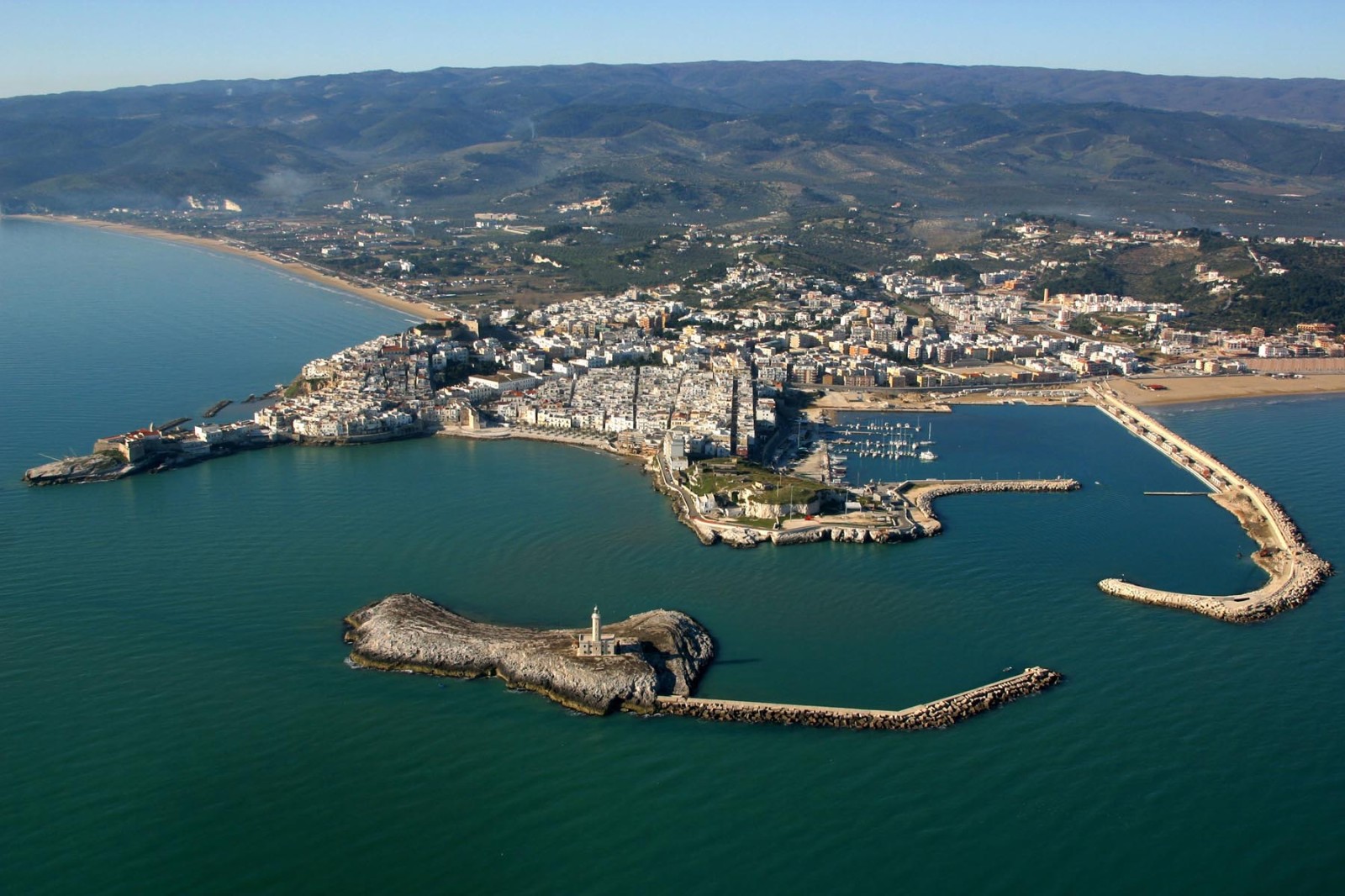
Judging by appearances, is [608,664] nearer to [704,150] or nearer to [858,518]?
[858,518]

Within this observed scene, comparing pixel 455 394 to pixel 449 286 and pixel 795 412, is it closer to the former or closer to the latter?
pixel 795 412

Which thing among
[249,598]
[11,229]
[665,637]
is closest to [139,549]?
[249,598]

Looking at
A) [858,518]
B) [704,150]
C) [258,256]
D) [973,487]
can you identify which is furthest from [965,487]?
[704,150]

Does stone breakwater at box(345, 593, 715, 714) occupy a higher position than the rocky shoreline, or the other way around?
the rocky shoreline

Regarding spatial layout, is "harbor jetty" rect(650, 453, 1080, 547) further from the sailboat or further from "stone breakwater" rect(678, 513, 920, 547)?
the sailboat

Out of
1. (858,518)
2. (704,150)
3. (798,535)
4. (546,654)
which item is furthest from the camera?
(704,150)

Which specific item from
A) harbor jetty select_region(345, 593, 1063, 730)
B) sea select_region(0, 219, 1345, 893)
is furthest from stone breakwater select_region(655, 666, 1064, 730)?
sea select_region(0, 219, 1345, 893)
